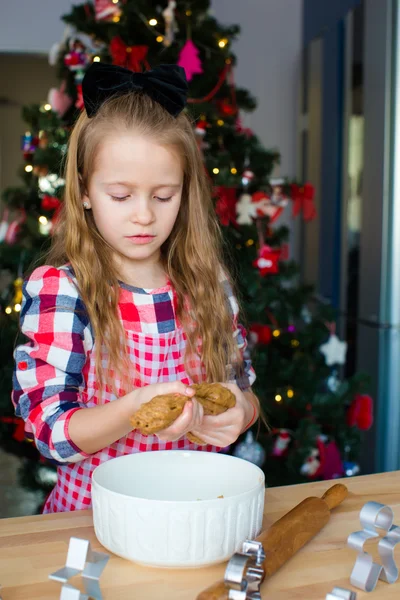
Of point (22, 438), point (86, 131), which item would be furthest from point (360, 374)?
point (86, 131)

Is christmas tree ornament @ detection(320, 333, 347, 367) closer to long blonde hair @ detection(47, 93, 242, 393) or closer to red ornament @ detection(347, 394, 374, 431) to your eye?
red ornament @ detection(347, 394, 374, 431)

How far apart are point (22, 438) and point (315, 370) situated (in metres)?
0.95

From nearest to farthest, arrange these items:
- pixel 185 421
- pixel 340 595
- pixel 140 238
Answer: pixel 340 595, pixel 185 421, pixel 140 238

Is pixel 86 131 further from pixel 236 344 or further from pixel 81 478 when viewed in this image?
pixel 81 478

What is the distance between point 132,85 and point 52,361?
1.45 ft

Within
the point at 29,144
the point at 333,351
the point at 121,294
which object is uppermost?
the point at 29,144

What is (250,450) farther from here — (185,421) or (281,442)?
(185,421)

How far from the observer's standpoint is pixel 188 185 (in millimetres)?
1222

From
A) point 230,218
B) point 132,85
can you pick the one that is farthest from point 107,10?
point 132,85

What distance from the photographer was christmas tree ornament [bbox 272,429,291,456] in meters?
2.28

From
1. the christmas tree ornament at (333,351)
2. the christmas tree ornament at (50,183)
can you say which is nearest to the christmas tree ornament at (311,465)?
the christmas tree ornament at (333,351)

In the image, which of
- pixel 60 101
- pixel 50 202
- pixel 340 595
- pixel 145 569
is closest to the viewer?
pixel 340 595

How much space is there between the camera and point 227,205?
223cm

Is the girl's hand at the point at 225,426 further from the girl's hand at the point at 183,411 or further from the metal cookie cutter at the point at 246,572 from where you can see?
the metal cookie cutter at the point at 246,572
